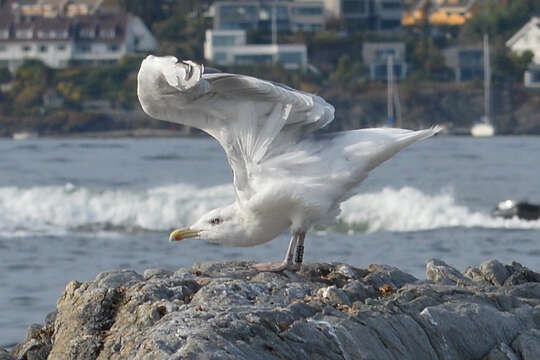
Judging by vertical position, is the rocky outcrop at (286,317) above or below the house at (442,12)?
above

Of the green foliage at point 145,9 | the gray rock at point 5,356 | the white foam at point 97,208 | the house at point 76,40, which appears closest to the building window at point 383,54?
the house at point 76,40

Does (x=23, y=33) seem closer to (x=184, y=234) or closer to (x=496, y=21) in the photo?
(x=496, y=21)

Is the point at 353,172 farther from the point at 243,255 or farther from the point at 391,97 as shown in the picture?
the point at 391,97

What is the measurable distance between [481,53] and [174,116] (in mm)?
103571

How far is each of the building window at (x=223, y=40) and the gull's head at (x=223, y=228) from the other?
326 ft

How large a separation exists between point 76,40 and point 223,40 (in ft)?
33.1

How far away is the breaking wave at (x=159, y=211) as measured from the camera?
30688 millimetres

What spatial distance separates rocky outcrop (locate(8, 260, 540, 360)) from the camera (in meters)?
9.27

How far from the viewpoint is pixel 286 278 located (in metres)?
10.9

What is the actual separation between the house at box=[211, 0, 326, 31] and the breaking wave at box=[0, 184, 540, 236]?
8055 cm

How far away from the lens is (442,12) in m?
137

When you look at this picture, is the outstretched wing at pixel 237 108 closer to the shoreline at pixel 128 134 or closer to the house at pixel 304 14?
the shoreline at pixel 128 134

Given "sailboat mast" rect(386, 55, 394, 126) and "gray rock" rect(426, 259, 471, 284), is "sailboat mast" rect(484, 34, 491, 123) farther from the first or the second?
"gray rock" rect(426, 259, 471, 284)

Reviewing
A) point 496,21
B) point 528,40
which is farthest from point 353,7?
point 528,40
